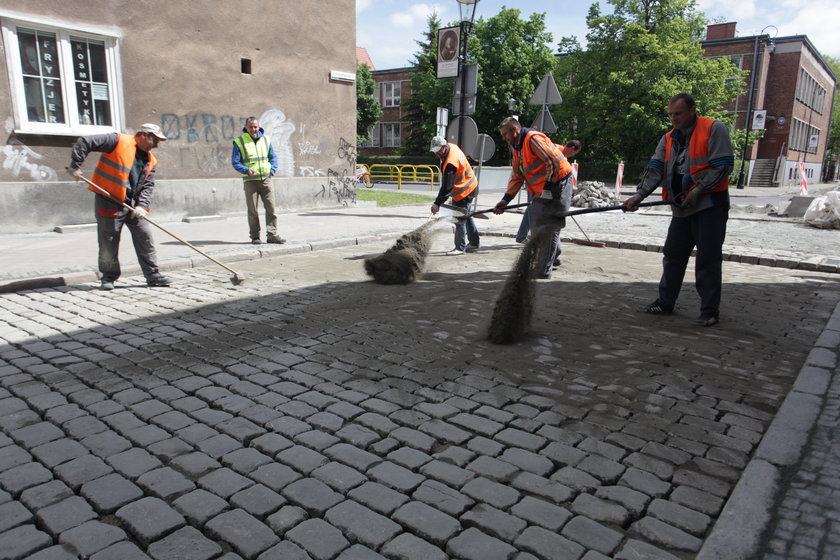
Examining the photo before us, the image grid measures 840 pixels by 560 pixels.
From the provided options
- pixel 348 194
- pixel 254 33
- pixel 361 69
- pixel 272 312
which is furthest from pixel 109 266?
pixel 361 69

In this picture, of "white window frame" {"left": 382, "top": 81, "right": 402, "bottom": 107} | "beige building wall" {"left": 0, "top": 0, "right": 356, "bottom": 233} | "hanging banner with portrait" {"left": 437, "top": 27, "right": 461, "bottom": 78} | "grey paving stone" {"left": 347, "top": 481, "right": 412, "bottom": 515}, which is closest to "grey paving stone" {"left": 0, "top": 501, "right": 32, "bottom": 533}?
"grey paving stone" {"left": 347, "top": 481, "right": 412, "bottom": 515}

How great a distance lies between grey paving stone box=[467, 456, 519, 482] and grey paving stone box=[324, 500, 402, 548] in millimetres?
555

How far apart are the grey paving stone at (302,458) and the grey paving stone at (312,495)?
0.37 ft

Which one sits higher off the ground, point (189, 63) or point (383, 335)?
point (189, 63)

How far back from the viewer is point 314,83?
14477mm

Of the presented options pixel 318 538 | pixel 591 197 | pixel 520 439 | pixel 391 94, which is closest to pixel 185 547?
pixel 318 538

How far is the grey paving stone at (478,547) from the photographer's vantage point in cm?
217

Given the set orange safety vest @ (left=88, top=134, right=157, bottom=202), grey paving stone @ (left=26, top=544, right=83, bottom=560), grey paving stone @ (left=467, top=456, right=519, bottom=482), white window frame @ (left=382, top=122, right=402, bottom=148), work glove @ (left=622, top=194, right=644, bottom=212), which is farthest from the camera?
white window frame @ (left=382, top=122, right=402, bottom=148)

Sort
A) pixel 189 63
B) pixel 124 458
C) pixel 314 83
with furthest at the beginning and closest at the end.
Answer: pixel 314 83, pixel 189 63, pixel 124 458

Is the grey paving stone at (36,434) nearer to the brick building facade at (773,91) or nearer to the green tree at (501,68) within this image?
the green tree at (501,68)

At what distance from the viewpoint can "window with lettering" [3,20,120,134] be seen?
9.74 meters

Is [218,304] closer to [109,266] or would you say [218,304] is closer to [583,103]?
[109,266]

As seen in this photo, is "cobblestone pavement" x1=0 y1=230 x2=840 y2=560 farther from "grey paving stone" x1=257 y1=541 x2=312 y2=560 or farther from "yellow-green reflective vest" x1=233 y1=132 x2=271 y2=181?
"yellow-green reflective vest" x1=233 y1=132 x2=271 y2=181

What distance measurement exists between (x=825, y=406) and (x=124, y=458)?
12.4 ft
